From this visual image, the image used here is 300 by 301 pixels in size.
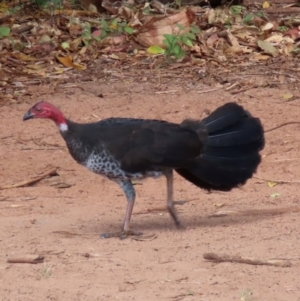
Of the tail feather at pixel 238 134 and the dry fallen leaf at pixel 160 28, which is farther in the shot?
the dry fallen leaf at pixel 160 28

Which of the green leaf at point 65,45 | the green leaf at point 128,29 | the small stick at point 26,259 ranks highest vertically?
the small stick at point 26,259

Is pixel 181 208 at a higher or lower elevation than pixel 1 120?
higher

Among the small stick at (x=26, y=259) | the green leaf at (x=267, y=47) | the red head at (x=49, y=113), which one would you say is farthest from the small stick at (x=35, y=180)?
the green leaf at (x=267, y=47)

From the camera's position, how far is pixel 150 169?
6590 millimetres

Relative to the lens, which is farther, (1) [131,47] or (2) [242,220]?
(1) [131,47]

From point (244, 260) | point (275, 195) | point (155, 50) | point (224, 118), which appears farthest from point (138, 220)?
point (155, 50)

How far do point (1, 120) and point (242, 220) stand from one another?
3.87 m

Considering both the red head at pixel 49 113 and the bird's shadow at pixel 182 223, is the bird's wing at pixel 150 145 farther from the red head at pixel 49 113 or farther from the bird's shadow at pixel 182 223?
the bird's shadow at pixel 182 223

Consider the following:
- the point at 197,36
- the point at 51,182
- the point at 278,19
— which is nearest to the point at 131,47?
the point at 197,36

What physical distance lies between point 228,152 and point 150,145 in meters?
0.61

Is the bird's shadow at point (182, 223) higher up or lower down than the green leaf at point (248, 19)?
higher up

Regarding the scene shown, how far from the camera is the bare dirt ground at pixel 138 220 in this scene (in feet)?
17.2

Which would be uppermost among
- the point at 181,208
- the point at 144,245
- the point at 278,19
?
the point at 144,245

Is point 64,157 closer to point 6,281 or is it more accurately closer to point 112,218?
point 112,218
